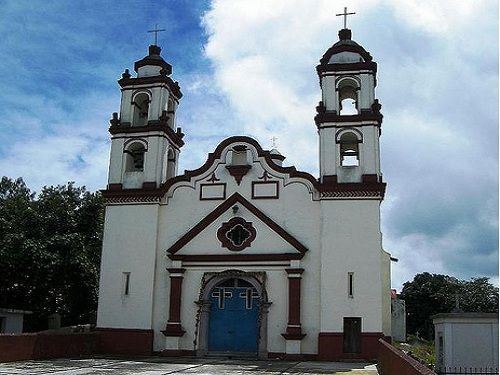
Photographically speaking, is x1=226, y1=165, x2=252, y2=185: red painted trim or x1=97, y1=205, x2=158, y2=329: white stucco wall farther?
x1=226, y1=165, x2=252, y2=185: red painted trim

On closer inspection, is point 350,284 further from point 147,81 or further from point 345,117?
point 147,81

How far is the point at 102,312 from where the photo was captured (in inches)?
952

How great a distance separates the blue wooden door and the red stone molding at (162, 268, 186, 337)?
116 centimetres

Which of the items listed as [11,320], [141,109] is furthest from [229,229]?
[11,320]

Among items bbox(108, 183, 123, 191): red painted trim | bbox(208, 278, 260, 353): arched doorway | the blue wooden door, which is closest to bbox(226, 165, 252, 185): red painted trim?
bbox(208, 278, 260, 353): arched doorway

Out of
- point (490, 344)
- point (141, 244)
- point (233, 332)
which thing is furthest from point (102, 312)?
point (490, 344)

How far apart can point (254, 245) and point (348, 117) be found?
5.98m

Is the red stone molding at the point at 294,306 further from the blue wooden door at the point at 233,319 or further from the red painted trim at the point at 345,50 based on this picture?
the red painted trim at the point at 345,50

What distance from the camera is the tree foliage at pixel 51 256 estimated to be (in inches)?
1128

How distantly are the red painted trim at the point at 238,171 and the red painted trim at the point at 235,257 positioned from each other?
2.88 m

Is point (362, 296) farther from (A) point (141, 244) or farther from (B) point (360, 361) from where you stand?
(A) point (141, 244)

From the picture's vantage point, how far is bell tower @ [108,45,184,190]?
25422mm

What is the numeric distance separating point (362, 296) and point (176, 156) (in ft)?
33.3

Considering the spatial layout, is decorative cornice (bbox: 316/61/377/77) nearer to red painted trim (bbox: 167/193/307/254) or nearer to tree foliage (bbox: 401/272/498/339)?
red painted trim (bbox: 167/193/307/254)
